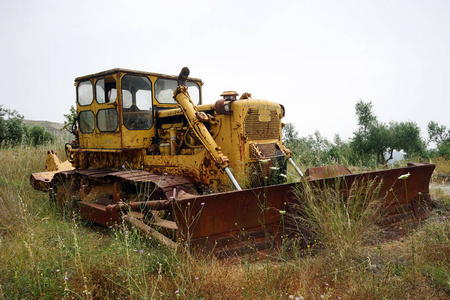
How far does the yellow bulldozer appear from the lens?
384 centimetres

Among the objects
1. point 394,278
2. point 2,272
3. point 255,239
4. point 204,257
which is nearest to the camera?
point 394,278

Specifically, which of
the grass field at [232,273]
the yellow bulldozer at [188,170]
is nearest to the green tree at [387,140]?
the yellow bulldozer at [188,170]

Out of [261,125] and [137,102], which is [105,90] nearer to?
[137,102]

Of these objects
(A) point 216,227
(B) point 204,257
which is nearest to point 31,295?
(B) point 204,257

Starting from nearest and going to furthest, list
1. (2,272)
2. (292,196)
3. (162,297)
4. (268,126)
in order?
(162,297) → (2,272) → (292,196) → (268,126)

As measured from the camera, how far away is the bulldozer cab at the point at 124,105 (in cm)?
643

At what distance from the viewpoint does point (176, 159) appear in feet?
19.6

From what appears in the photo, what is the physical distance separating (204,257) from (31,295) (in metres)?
1.56

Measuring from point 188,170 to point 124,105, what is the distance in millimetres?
1824

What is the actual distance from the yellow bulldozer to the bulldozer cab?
0.06 feet

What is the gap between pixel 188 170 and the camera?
5.80m

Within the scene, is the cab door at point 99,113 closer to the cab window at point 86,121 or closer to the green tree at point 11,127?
the cab window at point 86,121

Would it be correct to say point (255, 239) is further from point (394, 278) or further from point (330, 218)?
point (394, 278)

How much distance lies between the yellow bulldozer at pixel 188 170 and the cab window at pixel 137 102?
0.06ft
